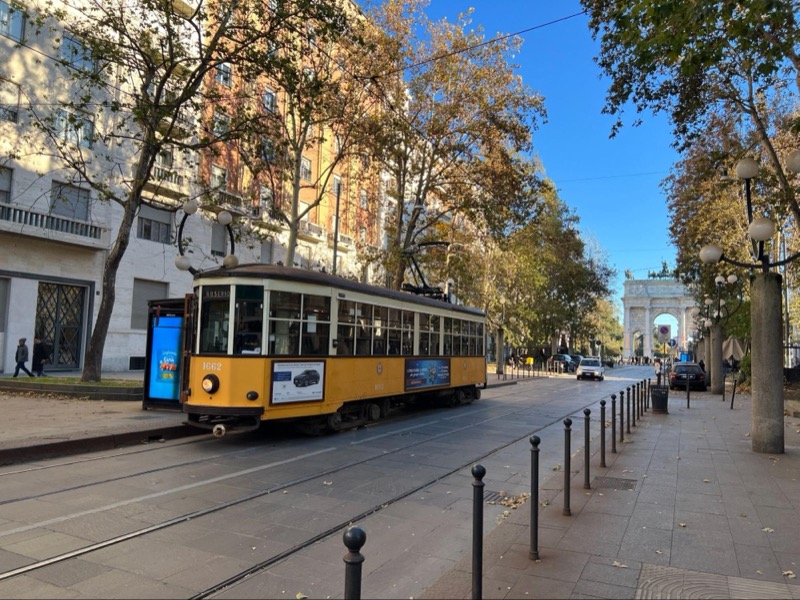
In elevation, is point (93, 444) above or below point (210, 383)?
below

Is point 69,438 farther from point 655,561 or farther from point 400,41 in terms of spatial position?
point 400,41

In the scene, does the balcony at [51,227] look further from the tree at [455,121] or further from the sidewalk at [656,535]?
the sidewalk at [656,535]

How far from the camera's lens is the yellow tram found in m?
10.2

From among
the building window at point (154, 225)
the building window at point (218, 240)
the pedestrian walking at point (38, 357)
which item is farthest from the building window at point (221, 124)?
the building window at point (218, 240)

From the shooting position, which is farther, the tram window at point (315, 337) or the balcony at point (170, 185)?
the balcony at point (170, 185)

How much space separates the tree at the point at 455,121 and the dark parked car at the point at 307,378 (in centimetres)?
1329

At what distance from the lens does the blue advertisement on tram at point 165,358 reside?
12398mm

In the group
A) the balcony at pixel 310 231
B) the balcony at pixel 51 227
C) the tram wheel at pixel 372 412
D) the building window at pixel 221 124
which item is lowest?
the tram wheel at pixel 372 412

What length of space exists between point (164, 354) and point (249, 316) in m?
3.38

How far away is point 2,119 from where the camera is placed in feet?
69.4

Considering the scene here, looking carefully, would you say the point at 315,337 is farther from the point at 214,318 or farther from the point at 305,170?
the point at 305,170

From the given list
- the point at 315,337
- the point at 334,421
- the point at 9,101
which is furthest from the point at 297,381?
the point at 9,101

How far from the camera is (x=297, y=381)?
35.5ft

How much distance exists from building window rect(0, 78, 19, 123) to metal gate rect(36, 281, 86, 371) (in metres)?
6.47
